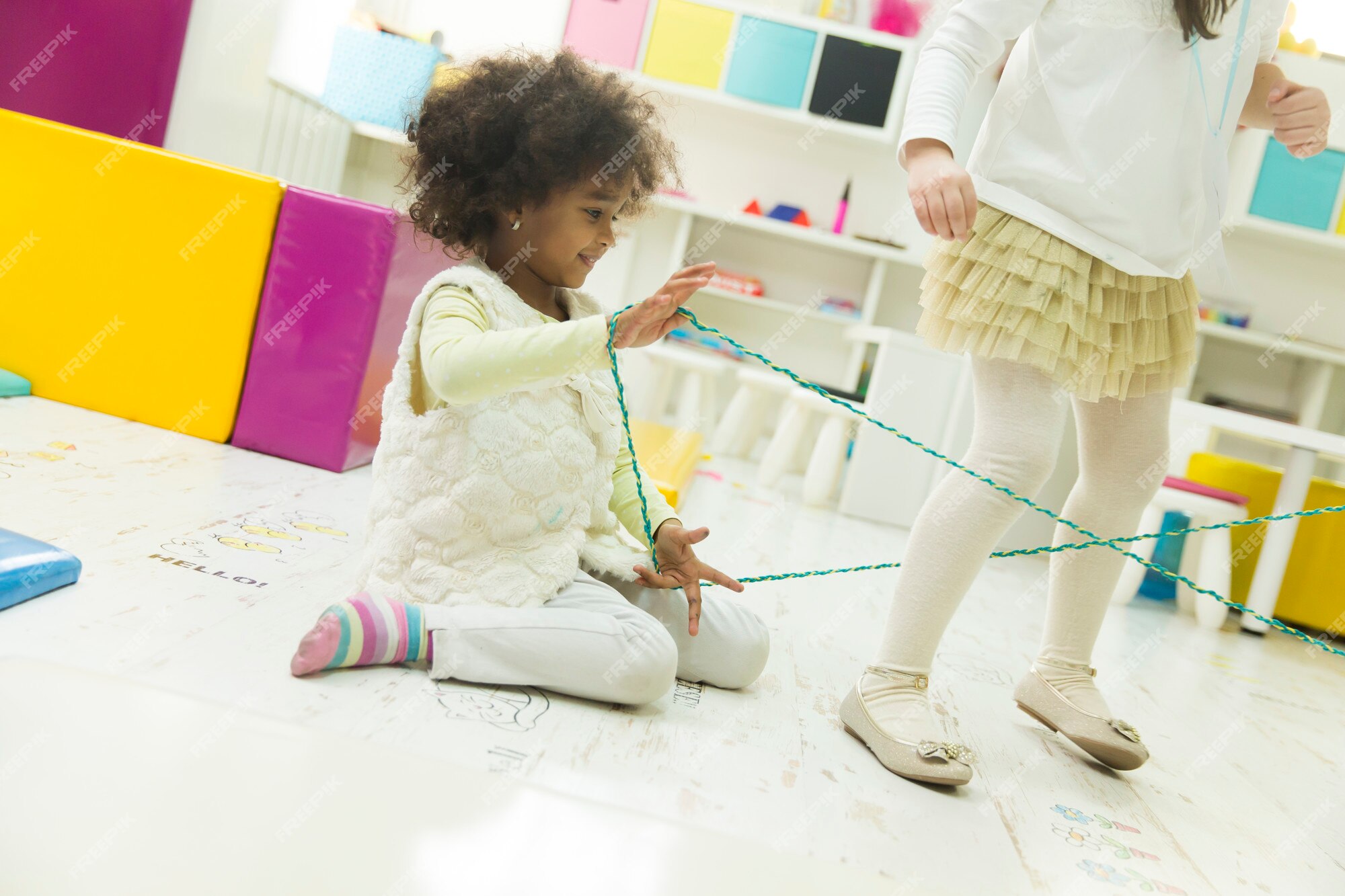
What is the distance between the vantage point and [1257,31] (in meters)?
1.02

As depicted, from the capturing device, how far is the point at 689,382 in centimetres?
353

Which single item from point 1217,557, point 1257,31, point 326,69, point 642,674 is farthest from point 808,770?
point 326,69

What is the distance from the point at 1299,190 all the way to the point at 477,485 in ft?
11.3

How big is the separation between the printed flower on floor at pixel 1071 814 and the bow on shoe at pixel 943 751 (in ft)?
0.30

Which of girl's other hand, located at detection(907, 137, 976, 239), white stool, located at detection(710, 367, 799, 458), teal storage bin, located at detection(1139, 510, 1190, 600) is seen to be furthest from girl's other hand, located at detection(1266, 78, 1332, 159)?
white stool, located at detection(710, 367, 799, 458)

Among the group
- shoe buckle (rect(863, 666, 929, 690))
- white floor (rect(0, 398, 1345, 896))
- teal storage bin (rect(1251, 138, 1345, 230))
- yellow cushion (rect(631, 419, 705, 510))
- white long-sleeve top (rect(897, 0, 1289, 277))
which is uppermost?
teal storage bin (rect(1251, 138, 1345, 230))

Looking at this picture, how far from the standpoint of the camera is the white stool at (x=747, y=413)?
11.2ft

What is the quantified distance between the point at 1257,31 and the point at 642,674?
0.86m

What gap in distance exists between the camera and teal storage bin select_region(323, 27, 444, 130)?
375 cm

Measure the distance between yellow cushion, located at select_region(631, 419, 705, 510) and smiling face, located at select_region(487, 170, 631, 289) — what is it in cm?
54

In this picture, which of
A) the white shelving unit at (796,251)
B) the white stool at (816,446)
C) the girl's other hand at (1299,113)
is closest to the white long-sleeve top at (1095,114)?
the girl's other hand at (1299,113)

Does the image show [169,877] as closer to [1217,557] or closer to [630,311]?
[630,311]

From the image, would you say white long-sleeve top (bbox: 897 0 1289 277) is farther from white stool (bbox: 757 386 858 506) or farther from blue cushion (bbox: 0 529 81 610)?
white stool (bbox: 757 386 858 506)

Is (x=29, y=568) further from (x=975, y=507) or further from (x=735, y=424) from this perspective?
(x=735, y=424)
